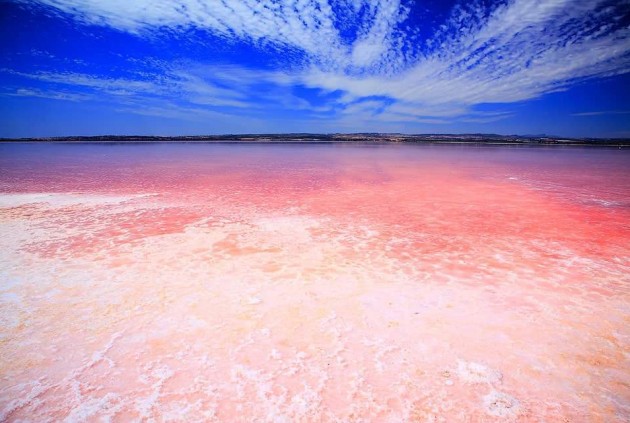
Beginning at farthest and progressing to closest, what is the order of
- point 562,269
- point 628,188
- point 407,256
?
point 628,188 < point 407,256 < point 562,269

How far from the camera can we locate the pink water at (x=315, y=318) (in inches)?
88.5

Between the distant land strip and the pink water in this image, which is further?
the distant land strip

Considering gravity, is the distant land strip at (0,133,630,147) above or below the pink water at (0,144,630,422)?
below

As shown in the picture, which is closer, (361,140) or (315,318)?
(315,318)

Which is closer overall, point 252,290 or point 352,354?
point 352,354

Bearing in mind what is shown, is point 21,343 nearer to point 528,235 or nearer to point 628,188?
point 528,235

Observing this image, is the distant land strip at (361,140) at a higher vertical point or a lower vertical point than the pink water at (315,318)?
lower

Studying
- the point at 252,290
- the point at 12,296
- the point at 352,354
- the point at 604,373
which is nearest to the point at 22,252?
the point at 12,296

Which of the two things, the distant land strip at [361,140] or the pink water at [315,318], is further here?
the distant land strip at [361,140]

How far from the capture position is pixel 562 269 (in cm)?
425

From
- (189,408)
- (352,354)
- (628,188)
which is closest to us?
(189,408)

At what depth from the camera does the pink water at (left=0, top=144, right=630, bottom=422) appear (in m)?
2.25

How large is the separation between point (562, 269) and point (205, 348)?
4398mm

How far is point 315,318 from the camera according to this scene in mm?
3229
